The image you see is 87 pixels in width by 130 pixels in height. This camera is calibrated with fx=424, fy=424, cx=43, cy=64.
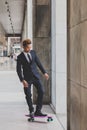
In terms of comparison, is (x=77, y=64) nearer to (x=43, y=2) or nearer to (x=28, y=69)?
(x=28, y=69)

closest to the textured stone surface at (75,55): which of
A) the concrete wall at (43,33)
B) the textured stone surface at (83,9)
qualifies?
the textured stone surface at (83,9)

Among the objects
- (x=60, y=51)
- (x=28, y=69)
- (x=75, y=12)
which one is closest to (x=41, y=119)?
(x=28, y=69)

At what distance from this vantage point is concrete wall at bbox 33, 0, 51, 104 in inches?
504

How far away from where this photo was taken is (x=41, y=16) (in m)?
12.9

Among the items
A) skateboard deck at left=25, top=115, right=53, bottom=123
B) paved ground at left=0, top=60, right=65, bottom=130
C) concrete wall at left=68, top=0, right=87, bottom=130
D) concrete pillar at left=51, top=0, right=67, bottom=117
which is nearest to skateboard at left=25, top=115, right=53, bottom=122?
skateboard deck at left=25, top=115, right=53, bottom=123

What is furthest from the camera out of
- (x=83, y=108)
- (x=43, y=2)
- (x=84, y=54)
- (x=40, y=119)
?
(x=43, y=2)

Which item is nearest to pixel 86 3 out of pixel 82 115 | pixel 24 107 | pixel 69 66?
pixel 82 115

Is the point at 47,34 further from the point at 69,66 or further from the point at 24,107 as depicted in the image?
the point at 69,66

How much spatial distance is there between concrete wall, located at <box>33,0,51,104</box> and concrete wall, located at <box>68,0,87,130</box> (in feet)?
17.6

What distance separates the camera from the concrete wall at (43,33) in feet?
42.0

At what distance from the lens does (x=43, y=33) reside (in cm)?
1287

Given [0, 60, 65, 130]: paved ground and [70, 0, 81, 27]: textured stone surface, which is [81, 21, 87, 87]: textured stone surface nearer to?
[70, 0, 81, 27]: textured stone surface

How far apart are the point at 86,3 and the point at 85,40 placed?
489mm

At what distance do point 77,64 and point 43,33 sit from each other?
6.61m
